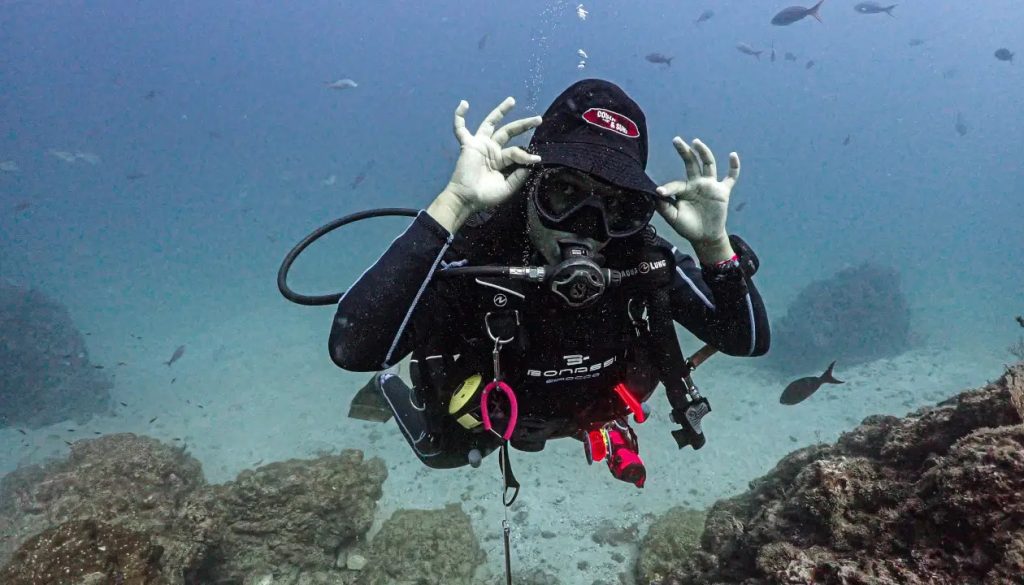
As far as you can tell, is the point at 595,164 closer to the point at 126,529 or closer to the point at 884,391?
the point at 126,529

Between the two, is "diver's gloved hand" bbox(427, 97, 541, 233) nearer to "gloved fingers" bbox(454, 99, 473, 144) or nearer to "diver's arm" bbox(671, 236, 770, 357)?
"gloved fingers" bbox(454, 99, 473, 144)

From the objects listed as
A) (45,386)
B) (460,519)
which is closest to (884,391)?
(460,519)

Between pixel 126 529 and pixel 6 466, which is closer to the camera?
pixel 126 529

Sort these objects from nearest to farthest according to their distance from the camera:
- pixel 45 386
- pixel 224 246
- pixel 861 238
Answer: pixel 45 386, pixel 224 246, pixel 861 238

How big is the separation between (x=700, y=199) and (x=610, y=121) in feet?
2.34

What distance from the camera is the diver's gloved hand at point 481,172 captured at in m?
2.72

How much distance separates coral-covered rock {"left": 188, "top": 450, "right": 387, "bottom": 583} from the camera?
6.15m

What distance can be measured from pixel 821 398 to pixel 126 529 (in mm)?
13937

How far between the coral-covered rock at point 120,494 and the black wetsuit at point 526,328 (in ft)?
12.7

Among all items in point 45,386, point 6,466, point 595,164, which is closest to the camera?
point 595,164

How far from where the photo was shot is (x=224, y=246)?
235 feet

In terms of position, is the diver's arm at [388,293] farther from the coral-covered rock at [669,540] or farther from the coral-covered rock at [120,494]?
the coral-covered rock at [669,540]

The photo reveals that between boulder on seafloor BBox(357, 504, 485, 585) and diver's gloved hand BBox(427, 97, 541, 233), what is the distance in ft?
18.2

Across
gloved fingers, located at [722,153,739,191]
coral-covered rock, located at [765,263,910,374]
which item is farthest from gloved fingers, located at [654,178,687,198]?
coral-covered rock, located at [765,263,910,374]
